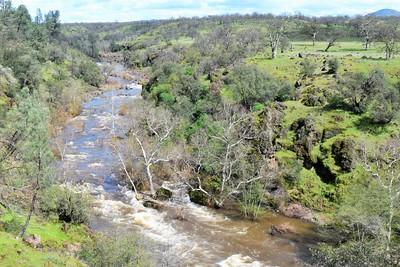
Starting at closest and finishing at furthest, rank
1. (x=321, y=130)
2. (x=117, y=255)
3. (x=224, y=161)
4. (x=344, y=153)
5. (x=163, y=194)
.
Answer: (x=117, y=255) < (x=344, y=153) < (x=224, y=161) < (x=163, y=194) < (x=321, y=130)

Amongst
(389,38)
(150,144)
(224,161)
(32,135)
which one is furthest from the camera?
(389,38)

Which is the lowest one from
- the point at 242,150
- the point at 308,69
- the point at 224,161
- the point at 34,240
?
the point at 34,240

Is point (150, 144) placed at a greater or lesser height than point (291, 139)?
lesser

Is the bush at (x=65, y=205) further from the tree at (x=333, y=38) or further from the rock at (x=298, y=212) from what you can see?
the tree at (x=333, y=38)

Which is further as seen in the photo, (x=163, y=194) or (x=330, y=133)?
(x=330, y=133)

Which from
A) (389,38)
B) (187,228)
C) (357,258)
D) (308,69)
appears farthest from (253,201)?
(389,38)

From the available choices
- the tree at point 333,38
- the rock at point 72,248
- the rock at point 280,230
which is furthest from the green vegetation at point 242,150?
the tree at point 333,38

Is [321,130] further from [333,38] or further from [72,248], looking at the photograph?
[333,38]

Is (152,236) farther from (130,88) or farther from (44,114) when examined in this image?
(130,88)

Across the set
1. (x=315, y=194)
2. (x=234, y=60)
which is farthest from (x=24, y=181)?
(x=234, y=60)
